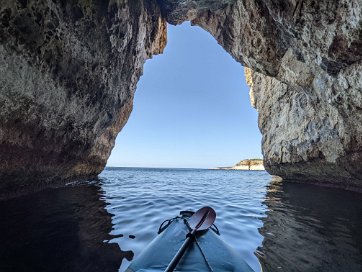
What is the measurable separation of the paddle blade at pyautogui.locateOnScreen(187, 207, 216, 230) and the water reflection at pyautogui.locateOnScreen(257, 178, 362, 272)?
129 cm

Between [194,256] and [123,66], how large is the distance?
13835mm

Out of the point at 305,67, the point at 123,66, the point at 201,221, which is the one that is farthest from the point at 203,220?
the point at 123,66

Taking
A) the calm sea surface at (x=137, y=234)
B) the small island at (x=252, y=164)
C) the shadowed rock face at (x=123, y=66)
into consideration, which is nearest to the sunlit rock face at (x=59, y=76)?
the shadowed rock face at (x=123, y=66)

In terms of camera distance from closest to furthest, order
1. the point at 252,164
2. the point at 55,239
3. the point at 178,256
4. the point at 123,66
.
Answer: the point at 178,256, the point at 55,239, the point at 123,66, the point at 252,164

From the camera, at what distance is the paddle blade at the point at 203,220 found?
5.17m

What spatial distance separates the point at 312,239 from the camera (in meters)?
6.11

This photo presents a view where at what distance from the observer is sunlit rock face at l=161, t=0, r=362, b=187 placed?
30.0 feet

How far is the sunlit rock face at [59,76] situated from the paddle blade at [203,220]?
6.79 m

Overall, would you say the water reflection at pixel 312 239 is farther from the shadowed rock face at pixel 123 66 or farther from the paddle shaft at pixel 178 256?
the shadowed rock face at pixel 123 66

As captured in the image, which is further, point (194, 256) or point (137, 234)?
point (137, 234)

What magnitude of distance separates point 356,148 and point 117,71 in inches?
571

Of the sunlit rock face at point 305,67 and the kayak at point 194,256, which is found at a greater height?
the sunlit rock face at point 305,67

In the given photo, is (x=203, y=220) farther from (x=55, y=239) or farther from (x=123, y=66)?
(x=123, y=66)

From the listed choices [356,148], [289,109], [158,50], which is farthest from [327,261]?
[158,50]
